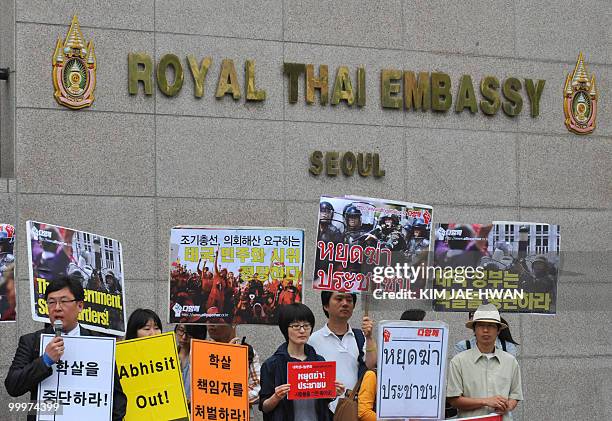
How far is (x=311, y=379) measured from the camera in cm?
925

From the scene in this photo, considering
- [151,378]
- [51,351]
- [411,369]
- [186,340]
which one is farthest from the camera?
[186,340]

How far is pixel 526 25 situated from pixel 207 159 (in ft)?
13.1

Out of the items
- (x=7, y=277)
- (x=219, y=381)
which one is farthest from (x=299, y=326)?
(x=7, y=277)

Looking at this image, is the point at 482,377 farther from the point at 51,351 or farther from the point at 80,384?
the point at 51,351

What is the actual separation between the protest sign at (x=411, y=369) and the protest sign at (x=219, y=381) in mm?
956

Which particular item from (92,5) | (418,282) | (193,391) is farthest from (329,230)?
(92,5)

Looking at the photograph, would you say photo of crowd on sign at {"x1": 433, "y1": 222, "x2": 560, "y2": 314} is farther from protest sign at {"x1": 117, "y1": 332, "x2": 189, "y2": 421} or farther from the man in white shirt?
protest sign at {"x1": 117, "y1": 332, "x2": 189, "y2": 421}

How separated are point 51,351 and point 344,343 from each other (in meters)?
2.74

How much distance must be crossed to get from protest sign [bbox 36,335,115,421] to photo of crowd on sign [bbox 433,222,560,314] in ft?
11.3

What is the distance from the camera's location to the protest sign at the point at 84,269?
9281 millimetres

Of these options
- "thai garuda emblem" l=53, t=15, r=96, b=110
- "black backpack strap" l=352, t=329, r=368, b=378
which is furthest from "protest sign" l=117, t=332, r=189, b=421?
"thai garuda emblem" l=53, t=15, r=96, b=110

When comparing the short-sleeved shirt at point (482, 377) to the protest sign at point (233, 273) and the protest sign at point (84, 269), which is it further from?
the protest sign at point (84, 269)

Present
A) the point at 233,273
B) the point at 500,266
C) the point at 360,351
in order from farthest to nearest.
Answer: the point at 500,266 < the point at 233,273 < the point at 360,351

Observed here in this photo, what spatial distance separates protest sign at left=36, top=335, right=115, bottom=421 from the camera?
27.4 ft
